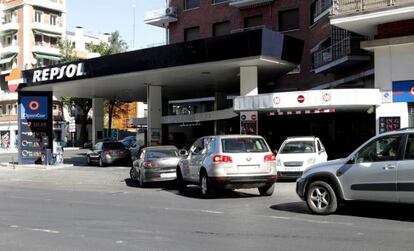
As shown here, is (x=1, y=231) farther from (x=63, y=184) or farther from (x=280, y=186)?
(x=63, y=184)

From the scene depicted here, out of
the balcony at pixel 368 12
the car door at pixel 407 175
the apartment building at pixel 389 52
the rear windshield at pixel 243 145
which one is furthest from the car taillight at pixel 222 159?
the balcony at pixel 368 12

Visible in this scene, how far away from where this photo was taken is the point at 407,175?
10062 mm

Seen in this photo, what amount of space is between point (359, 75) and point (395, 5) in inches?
333

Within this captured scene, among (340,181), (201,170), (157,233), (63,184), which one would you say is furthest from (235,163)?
(63,184)

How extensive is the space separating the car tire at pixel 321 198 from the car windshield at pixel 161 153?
9057 millimetres

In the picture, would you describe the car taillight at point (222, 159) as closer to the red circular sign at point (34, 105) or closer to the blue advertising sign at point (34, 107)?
the blue advertising sign at point (34, 107)

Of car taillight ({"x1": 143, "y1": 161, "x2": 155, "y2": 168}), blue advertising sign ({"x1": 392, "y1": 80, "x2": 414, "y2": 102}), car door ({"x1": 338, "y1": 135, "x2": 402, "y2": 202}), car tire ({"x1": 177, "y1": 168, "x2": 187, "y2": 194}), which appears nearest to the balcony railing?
blue advertising sign ({"x1": 392, "y1": 80, "x2": 414, "y2": 102})

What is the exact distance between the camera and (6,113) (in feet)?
253

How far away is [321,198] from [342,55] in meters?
17.1

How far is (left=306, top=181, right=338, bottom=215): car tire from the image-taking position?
1134 centimetres

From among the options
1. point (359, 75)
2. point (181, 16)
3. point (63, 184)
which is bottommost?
point (63, 184)

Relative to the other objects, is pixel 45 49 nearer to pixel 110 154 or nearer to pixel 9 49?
pixel 9 49

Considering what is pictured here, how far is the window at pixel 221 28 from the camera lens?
43125 mm

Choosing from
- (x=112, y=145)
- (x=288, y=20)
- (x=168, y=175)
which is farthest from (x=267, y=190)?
(x=288, y=20)
